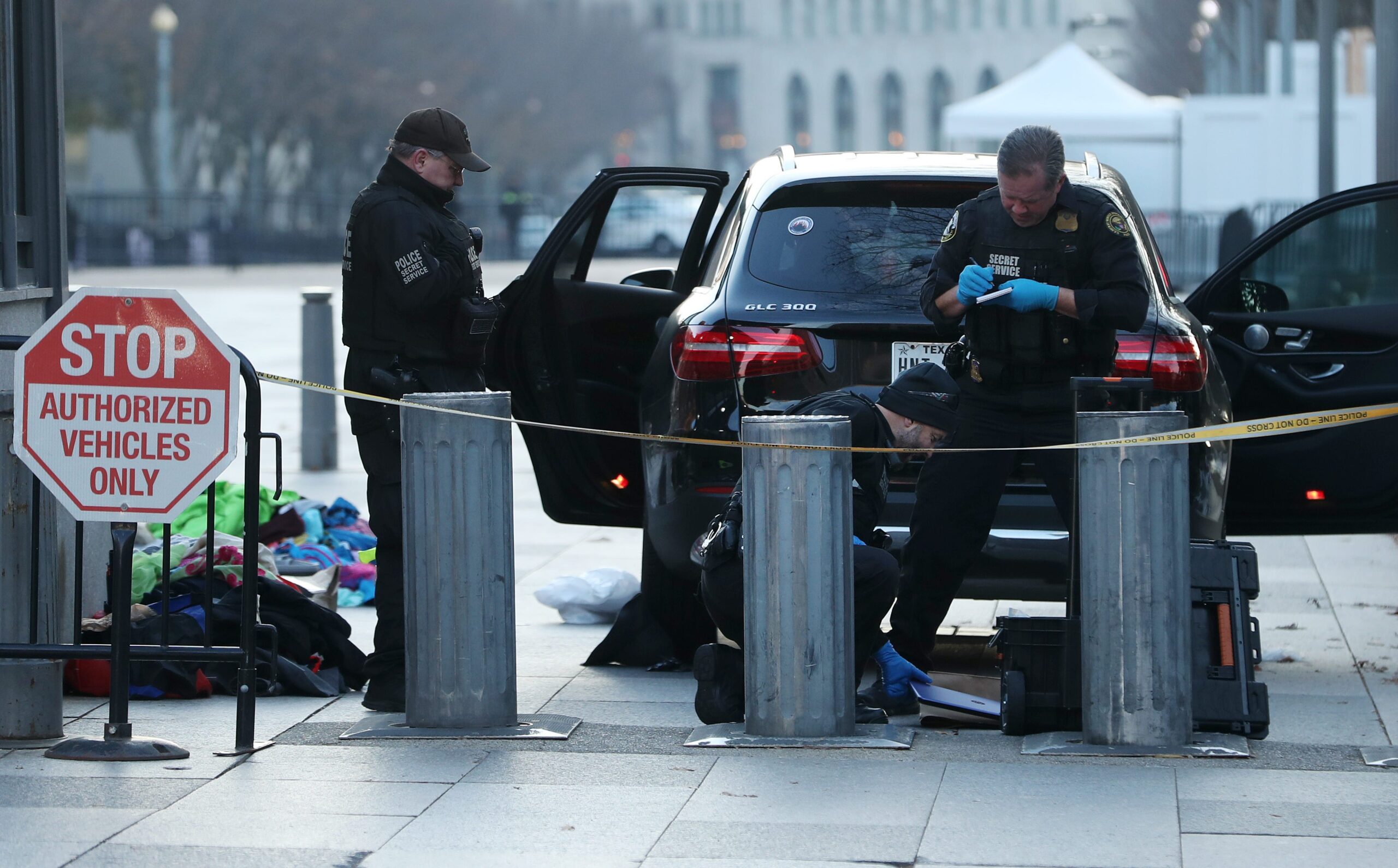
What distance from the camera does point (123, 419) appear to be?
519 cm

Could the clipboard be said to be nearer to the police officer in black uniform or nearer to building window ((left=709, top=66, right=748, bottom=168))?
the police officer in black uniform

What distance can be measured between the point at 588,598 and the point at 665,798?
8.99 feet

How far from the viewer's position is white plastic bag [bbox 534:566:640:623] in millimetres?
7473

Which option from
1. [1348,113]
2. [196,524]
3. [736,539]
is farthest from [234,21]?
[736,539]

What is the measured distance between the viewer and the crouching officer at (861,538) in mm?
5359

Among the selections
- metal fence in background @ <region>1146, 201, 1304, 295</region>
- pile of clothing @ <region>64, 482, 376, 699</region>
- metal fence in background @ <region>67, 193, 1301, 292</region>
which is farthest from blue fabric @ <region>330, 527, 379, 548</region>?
metal fence in background @ <region>67, 193, 1301, 292</region>

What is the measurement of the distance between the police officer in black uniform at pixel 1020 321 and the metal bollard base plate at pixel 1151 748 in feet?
2.28

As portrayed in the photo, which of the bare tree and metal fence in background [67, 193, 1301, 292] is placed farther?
the bare tree

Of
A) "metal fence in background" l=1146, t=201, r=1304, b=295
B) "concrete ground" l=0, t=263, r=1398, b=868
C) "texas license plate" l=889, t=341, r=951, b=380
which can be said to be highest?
"metal fence in background" l=1146, t=201, r=1304, b=295

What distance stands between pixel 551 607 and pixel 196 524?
1.65m

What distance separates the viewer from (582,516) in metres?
6.99

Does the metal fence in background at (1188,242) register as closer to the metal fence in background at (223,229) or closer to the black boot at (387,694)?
the metal fence in background at (223,229)

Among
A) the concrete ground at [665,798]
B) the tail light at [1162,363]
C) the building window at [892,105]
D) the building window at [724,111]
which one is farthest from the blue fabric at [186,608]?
the building window at [892,105]

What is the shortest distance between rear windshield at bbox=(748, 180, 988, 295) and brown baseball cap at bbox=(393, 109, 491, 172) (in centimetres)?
92
